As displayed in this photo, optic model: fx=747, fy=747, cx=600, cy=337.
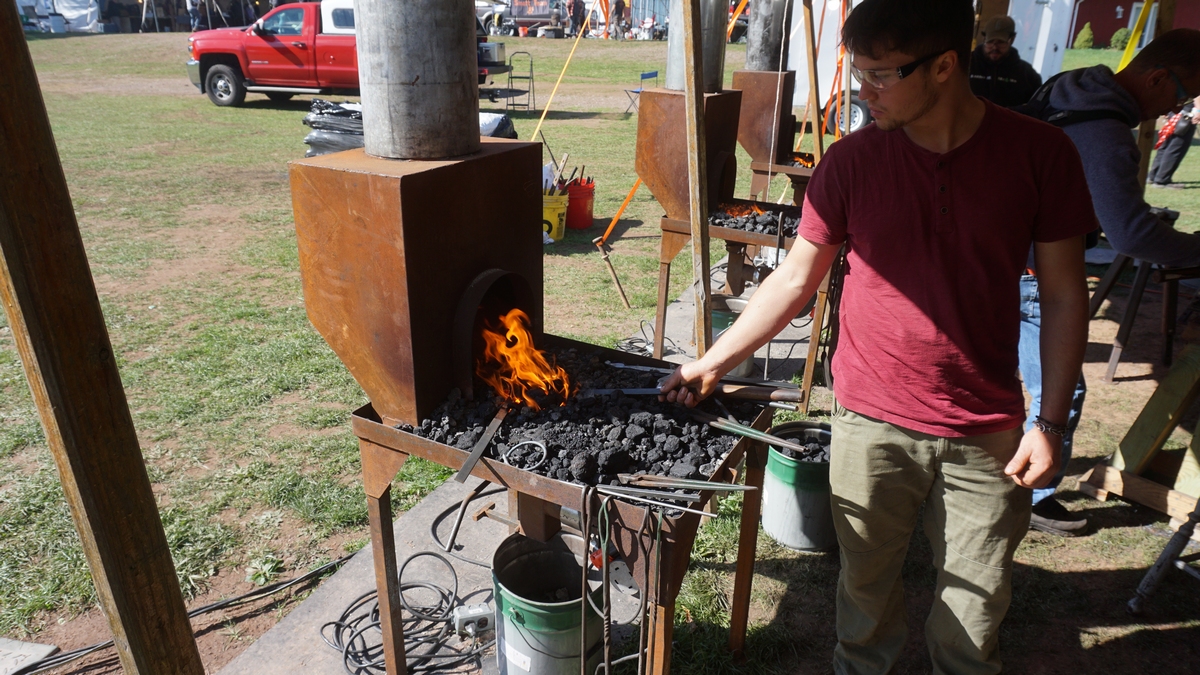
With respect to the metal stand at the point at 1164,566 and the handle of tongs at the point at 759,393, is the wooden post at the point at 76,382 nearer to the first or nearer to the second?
the handle of tongs at the point at 759,393

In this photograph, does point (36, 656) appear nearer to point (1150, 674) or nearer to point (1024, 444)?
point (1024, 444)

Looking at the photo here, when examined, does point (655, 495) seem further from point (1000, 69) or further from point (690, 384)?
point (1000, 69)

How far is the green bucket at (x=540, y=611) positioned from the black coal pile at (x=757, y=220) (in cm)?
274

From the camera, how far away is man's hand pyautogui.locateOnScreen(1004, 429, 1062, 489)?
6.67ft

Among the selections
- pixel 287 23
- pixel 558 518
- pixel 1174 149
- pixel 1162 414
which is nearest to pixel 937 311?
pixel 558 518

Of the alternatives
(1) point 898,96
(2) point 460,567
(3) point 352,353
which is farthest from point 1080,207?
(2) point 460,567

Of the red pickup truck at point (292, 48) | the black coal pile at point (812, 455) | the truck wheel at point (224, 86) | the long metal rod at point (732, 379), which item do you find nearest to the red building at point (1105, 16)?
the red pickup truck at point (292, 48)

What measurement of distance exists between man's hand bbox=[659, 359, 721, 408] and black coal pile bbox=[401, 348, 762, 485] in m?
0.06

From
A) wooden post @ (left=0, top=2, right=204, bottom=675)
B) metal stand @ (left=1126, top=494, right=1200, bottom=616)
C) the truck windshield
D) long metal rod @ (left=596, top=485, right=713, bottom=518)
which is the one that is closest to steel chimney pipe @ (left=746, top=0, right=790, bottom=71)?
metal stand @ (left=1126, top=494, right=1200, bottom=616)

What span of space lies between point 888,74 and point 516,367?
1483 mm

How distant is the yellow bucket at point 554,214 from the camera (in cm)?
820

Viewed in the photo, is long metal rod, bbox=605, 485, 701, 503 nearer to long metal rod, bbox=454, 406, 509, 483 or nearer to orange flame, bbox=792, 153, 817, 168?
long metal rod, bbox=454, 406, 509, 483

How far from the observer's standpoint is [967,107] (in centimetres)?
194

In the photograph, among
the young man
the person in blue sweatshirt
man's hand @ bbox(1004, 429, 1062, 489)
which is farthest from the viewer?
the person in blue sweatshirt
